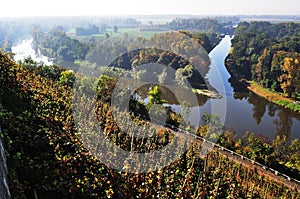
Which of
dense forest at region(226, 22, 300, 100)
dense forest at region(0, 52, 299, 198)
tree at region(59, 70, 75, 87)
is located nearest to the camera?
dense forest at region(0, 52, 299, 198)

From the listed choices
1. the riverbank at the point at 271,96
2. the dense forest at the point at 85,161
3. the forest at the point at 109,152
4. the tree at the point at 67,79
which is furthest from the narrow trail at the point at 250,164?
the riverbank at the point at 271,96

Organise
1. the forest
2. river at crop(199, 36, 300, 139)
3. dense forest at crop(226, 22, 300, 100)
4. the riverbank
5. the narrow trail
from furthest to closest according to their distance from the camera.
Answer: dense forest at crop(226, 22, 300, 100), the riverbank, river at crop(199, 36, 300, 139), the narrow trail, the forest

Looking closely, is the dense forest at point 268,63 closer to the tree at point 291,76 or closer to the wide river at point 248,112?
the tree at point 291,76

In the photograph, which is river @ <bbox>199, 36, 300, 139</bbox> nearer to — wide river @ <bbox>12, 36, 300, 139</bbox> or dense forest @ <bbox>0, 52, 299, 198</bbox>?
wide river @ <bbox>12, 36, 300, 139</bbox>

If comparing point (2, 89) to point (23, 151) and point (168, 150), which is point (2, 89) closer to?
point (23, 151)

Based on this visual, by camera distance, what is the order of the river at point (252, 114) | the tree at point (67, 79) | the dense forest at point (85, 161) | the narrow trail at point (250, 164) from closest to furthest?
1. the dense forest at point (85, 161)
2. the narrow trail at point (250, 164)
3. the tree at point (67, 79)
4. the river at point (252, 114)

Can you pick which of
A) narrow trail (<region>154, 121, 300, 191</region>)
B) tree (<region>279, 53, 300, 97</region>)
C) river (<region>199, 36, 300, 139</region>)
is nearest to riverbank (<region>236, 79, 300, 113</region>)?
river (<region>199, 36, 300, 139</region>)

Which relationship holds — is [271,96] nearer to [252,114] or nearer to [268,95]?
[268,95]

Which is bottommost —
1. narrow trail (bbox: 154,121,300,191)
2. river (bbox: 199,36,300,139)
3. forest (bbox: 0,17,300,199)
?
river (bbox: 199,36,300,139)
